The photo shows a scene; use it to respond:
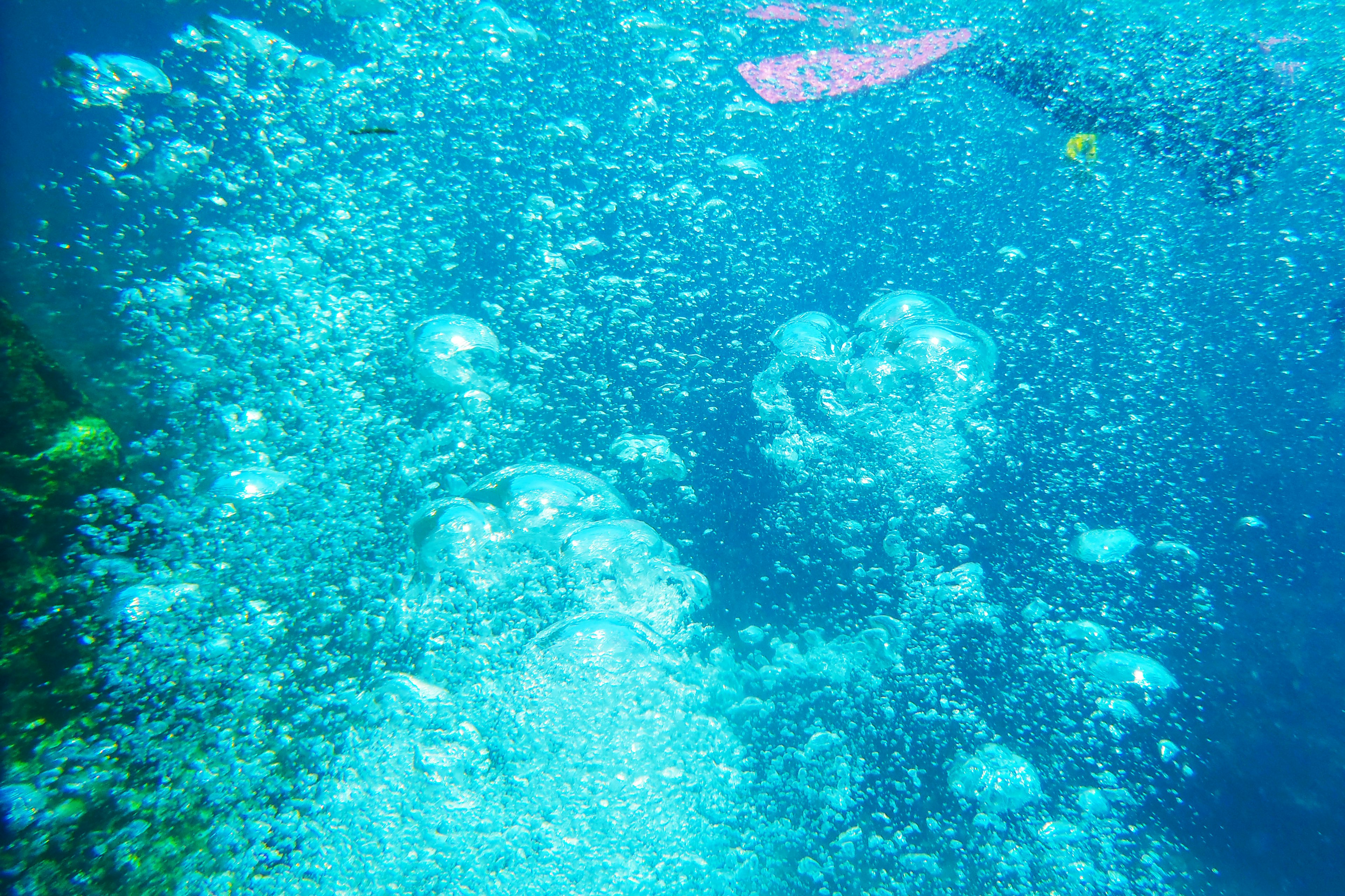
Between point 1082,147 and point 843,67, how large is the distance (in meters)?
0.94

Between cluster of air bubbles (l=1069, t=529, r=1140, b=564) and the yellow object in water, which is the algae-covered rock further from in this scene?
the yellow object in water

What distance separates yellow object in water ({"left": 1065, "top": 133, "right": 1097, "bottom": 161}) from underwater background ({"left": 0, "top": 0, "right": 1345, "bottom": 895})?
2cm

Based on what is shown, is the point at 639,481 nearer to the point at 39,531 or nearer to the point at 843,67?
the point at 39,531

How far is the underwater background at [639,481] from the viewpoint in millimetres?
1296

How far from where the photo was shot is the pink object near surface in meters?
2.35

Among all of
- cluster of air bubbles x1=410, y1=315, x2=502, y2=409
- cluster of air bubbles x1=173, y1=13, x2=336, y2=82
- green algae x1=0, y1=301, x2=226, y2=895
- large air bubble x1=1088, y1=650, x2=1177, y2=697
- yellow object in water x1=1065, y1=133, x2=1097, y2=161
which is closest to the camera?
green algae x1=0, y1=301, x2=226, y2=895

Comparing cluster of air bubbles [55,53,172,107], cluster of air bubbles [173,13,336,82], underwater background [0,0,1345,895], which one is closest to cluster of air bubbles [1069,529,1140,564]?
underwater background [0,0,1345,895]

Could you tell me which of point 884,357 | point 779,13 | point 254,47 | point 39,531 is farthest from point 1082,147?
point 39,531

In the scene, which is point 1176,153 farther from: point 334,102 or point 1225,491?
point 334,102

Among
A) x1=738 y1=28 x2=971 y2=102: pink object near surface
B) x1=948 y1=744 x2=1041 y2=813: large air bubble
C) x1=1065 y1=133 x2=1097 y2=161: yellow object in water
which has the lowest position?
x1=948 y1=744 x2=1041 y2=813: large air bubble

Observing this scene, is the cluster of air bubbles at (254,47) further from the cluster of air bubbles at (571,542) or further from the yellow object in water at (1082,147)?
the yellow object in water at (1082,147)

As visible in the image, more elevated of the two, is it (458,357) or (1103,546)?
(458,357)

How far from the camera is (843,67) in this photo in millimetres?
2438

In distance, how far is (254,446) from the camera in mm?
1528
